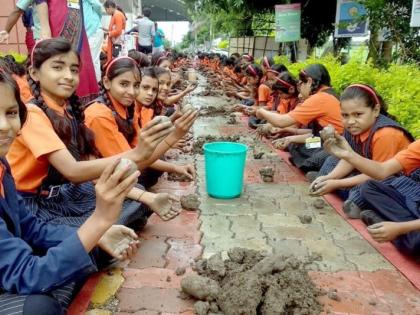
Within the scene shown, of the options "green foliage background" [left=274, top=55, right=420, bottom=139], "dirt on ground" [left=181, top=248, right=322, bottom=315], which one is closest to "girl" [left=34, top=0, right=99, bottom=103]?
"dirt on ground" [left=181, top=248, right=322, bottom=315]

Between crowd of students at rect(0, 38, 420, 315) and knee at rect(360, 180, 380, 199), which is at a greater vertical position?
crowd of students at rect(0, 38, 420, 315)

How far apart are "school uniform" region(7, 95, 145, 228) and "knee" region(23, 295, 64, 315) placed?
807 millimetres


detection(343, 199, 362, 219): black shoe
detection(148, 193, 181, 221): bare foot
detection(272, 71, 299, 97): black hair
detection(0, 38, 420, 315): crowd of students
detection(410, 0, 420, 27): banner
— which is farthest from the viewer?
detection(272, 71, 299, 97): black hair

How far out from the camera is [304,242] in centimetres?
309

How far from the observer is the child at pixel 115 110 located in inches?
120

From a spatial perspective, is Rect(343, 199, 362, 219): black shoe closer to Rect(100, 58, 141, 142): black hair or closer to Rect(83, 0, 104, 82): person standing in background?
Rect(100, 58, 141, 142): black hair

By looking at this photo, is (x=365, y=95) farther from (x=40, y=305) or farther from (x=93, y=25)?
(x=93, y=25)

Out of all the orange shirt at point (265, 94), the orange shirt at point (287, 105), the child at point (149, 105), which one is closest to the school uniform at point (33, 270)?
the child at point (149, 105)

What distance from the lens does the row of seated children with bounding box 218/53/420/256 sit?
9.33ft

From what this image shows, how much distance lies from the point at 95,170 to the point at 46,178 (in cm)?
34

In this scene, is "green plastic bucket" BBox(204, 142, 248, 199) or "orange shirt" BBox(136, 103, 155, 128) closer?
"green plastic bucket" BBox(204, 142, 248, 199)

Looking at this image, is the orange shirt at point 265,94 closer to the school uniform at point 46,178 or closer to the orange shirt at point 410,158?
the orange shirt at point 410,158

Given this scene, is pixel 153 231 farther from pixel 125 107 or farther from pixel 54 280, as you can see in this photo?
pixel 54 280

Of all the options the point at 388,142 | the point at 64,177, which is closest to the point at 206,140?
the point at 388,142
